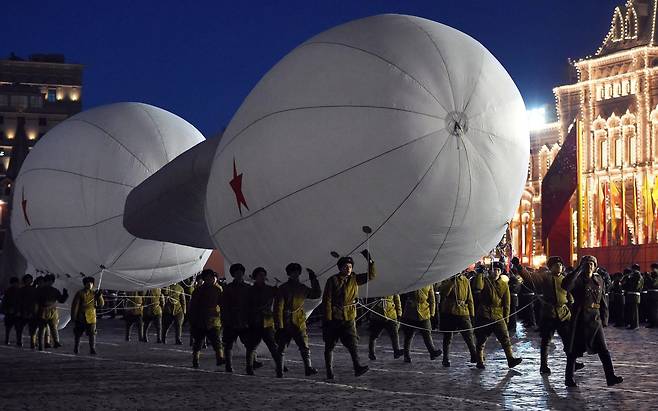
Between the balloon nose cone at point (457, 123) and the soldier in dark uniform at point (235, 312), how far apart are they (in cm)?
423

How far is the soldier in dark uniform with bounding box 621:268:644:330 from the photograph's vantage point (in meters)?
25.4

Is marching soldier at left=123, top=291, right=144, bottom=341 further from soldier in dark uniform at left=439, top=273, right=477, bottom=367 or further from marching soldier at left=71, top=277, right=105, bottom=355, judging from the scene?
soldier in dark uniform at left=439, top=273, right=477, bottom=367

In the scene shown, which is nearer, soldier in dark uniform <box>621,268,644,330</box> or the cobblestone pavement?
the cobblestone pavement

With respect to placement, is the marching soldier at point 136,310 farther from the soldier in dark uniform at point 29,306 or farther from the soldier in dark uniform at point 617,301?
the soldier in dark uniform at point 617,301

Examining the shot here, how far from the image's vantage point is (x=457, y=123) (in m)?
10.7

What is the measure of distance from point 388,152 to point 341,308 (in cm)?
273

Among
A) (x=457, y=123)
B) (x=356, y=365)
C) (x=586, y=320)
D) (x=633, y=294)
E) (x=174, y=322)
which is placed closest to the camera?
(x=457, y=123)

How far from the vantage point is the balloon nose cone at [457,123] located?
1066cm

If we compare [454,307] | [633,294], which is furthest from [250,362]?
[633,294]

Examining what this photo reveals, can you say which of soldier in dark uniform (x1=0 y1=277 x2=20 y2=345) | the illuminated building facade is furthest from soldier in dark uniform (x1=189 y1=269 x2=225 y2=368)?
the illuminated building facade

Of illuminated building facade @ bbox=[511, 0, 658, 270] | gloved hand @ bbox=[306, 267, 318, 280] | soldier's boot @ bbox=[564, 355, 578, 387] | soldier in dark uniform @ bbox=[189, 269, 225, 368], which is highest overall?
illuminated building facade @ bbox=[511, 0, 658, 270]

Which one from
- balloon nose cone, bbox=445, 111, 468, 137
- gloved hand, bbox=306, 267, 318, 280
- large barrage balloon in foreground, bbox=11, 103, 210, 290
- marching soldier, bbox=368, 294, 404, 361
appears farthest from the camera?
large barrage balloon in foreground, bbox=11, 103, 210, 290

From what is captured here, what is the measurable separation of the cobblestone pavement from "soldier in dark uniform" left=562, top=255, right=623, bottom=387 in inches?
10.6

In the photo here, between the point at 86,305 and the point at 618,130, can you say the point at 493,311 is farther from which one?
the point at 618,130
